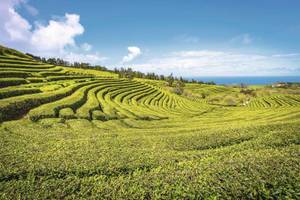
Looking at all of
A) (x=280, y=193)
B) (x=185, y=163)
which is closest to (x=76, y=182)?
(x=185, y=163)

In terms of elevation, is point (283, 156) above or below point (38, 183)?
above

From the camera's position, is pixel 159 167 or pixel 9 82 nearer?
pixel 159 167

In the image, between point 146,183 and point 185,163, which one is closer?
point 146,183

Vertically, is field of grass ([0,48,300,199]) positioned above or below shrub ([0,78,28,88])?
below

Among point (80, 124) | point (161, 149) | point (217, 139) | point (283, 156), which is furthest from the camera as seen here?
point (80, 124)

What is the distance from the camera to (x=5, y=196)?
7.81 metres

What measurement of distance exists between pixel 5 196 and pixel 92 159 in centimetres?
357

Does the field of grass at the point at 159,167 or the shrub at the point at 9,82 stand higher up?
the shrub at the point at 9,82

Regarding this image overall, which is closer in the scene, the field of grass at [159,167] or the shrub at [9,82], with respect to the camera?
the field of grass at [159,167]

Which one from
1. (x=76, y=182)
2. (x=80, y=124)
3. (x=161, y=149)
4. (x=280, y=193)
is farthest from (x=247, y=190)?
(x=80, y=124)

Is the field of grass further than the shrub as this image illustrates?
No

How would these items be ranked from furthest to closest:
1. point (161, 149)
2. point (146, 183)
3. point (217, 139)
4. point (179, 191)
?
point (217, 139)
point (161, 149)
point (146, 183)
point (179, 191)

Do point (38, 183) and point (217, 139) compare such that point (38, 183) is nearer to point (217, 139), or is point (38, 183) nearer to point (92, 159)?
point (92, 159)

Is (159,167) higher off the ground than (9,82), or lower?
lower
